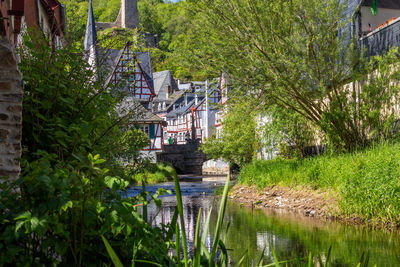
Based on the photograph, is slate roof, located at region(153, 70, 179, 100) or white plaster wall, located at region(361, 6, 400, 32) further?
slate roof, located at region(153, 70, 179, 100)

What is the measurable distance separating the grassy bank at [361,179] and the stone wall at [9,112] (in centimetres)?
702

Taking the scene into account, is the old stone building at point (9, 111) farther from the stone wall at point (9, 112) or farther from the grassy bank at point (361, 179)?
the grassy bank at point (361, 179)

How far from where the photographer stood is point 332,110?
1370 cm

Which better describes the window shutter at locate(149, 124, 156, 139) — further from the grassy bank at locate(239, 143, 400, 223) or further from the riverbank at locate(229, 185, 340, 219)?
the grassy bank at locate(239, 143, 400, 223)

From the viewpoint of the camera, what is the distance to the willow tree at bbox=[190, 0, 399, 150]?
12836mm

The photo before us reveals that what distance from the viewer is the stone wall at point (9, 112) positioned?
4059 millimetres

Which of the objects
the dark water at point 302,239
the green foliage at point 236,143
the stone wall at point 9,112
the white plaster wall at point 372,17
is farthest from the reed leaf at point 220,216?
the green foliage at point 236,143

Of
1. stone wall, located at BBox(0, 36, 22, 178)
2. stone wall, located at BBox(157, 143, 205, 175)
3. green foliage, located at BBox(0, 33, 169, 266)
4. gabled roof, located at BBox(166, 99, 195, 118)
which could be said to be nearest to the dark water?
green foliage, located at BBox(0, 33, 169, 266)

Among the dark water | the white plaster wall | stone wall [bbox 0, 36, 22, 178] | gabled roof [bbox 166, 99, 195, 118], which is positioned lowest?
the dark water

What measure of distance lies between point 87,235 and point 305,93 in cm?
1066

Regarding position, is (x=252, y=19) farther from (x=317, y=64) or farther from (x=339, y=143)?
(x=339, y=143)

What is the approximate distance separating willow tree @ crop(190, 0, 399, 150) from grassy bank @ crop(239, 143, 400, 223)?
4.08 ft

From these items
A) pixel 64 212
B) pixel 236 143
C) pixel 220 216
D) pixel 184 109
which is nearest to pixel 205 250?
pixel 220 216

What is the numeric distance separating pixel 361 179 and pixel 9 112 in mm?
8112
